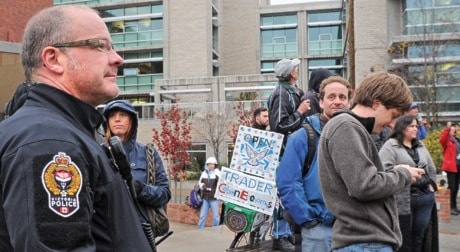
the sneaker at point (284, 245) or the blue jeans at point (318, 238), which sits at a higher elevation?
the blue jeans at point (318, 238)

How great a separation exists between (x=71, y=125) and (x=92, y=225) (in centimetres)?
33

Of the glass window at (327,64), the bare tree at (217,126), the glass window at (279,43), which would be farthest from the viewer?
the glass window at (279,43)

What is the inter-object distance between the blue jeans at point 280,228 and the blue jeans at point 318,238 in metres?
3.01

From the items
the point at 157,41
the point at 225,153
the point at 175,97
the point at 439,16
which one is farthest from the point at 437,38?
the point at 157,41

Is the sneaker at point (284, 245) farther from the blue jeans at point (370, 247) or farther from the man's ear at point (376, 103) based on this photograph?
the man's ear at point (376, 103)

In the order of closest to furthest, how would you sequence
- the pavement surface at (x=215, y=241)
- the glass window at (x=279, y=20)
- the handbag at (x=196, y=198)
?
the pavement surface at (x=215, y=241)
the handbag at (x=196, y=198)
the glass window at (x=279, y=20)

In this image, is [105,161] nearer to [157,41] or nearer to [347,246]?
[347,246]

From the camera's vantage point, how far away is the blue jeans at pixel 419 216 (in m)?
6.00

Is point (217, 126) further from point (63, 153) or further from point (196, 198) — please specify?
point (63, 153)

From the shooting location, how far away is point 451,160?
37.3 feet

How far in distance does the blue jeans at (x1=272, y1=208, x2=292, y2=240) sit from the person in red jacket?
6.03m

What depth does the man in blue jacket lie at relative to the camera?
12.4 feet

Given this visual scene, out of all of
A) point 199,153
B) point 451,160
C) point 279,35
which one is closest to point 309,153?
point 451,160

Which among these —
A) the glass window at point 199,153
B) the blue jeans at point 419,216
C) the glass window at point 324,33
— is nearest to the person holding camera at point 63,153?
the blue jeans at point 419,216
